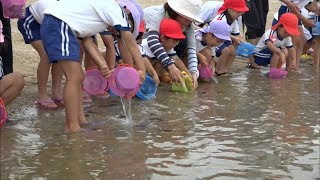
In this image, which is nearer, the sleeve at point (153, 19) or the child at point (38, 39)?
the child at point (38, 39)

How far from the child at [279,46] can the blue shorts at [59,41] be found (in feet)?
11.9

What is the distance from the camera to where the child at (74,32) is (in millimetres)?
4234

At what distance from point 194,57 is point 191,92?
511 mm

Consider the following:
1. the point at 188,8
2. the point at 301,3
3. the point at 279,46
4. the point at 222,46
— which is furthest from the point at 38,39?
the point at 301,3

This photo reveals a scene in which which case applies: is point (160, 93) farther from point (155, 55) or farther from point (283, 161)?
point (283, 161)

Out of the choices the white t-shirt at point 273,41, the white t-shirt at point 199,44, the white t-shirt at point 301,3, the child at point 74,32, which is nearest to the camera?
the child at point 74,32

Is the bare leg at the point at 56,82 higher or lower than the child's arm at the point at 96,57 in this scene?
lower

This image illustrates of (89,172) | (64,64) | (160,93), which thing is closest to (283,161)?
(89,172)

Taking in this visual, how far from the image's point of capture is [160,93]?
19.4 feet

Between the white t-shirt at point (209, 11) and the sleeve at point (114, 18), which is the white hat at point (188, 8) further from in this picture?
the sleeve at point (114, 18)

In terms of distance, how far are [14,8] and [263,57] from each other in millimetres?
3939

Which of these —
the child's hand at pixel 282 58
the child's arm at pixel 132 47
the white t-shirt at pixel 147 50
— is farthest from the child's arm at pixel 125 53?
the child's hand at pixel 282 58

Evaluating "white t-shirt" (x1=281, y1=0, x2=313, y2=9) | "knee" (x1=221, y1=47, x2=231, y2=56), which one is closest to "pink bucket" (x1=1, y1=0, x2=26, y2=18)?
"knee" (x1=221, y1=47, x2=231, y2=56)

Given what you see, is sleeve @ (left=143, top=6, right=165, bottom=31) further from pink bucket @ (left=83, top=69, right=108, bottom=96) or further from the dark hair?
pink bucket @ (left=83, top=69, right=108, bottom=96)
